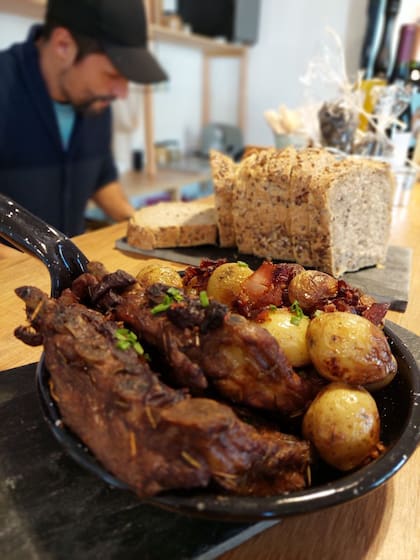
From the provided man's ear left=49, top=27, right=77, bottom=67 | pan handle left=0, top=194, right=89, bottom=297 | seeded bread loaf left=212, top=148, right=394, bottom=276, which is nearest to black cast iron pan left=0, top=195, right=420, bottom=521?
pan handle left=0, top=194, right=89, bottom=297

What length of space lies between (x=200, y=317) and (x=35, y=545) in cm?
38

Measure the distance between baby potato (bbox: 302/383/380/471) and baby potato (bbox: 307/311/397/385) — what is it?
3 cm

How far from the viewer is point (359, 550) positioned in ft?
2.07

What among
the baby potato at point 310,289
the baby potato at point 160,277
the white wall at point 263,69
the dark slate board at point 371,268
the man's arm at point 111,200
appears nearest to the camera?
the baby potato at point 310,289

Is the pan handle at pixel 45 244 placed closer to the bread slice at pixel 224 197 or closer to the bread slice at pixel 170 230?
the bread slice at pixel 170 230

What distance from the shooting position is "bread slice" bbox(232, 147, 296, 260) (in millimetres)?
1689

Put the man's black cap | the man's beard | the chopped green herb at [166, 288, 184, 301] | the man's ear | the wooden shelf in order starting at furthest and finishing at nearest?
the wooden shelf → the man's beard → the man's ear → the man's black cap → the chopped green herb at [166, 288, 184, 301]

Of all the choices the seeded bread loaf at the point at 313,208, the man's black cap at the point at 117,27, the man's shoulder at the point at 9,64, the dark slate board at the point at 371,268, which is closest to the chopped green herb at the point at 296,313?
the dark slate board at the point at 371,268

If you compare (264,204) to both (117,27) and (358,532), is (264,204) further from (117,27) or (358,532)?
(117,27)

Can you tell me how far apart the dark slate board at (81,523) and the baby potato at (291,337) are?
10.0 inches

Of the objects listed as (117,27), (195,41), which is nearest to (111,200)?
(117,27)

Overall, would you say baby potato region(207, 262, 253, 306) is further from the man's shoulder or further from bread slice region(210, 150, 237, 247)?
the man's shoulder

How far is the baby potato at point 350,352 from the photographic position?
683 millimetres

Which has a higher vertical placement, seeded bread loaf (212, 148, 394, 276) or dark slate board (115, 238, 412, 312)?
seeded bread loaf (212, 148, 394, 276)
